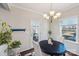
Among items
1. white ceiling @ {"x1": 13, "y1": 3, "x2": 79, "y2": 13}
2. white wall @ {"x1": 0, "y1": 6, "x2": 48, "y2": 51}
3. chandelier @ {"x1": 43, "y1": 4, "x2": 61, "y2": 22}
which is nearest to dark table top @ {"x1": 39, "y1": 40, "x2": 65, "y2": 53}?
white wall @ {"x1": 0, "y1": 6, "x2": 48, "y2": 51}

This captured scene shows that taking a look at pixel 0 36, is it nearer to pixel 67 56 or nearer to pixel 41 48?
pixel 41 48

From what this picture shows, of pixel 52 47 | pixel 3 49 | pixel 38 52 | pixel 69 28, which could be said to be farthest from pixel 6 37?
pixel 69 28

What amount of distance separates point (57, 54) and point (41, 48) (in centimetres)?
30

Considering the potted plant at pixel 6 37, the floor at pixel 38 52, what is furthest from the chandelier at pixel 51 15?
the potted plant at pixel 6 37

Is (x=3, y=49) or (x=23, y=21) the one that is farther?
(x=23, y=21)

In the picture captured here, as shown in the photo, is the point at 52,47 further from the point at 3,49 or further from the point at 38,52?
the point at 3,49

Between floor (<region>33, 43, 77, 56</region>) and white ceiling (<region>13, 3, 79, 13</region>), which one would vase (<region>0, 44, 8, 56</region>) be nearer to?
floor (<region>33, 43, 77, 56</region>)

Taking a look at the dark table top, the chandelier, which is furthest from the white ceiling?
the dark table top

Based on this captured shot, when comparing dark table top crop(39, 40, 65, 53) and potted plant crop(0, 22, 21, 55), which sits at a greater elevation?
potted plant crop(0, 22, 21, 55)

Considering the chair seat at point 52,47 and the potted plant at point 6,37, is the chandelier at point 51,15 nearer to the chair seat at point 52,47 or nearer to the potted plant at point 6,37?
the chair seat at point 52,47

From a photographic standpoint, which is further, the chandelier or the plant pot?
the chandelier

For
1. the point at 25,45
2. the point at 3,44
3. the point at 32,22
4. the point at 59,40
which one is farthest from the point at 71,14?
the point at 3,44

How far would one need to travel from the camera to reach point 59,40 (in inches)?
85.2

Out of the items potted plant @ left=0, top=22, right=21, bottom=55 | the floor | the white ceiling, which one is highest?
the white ceiling
